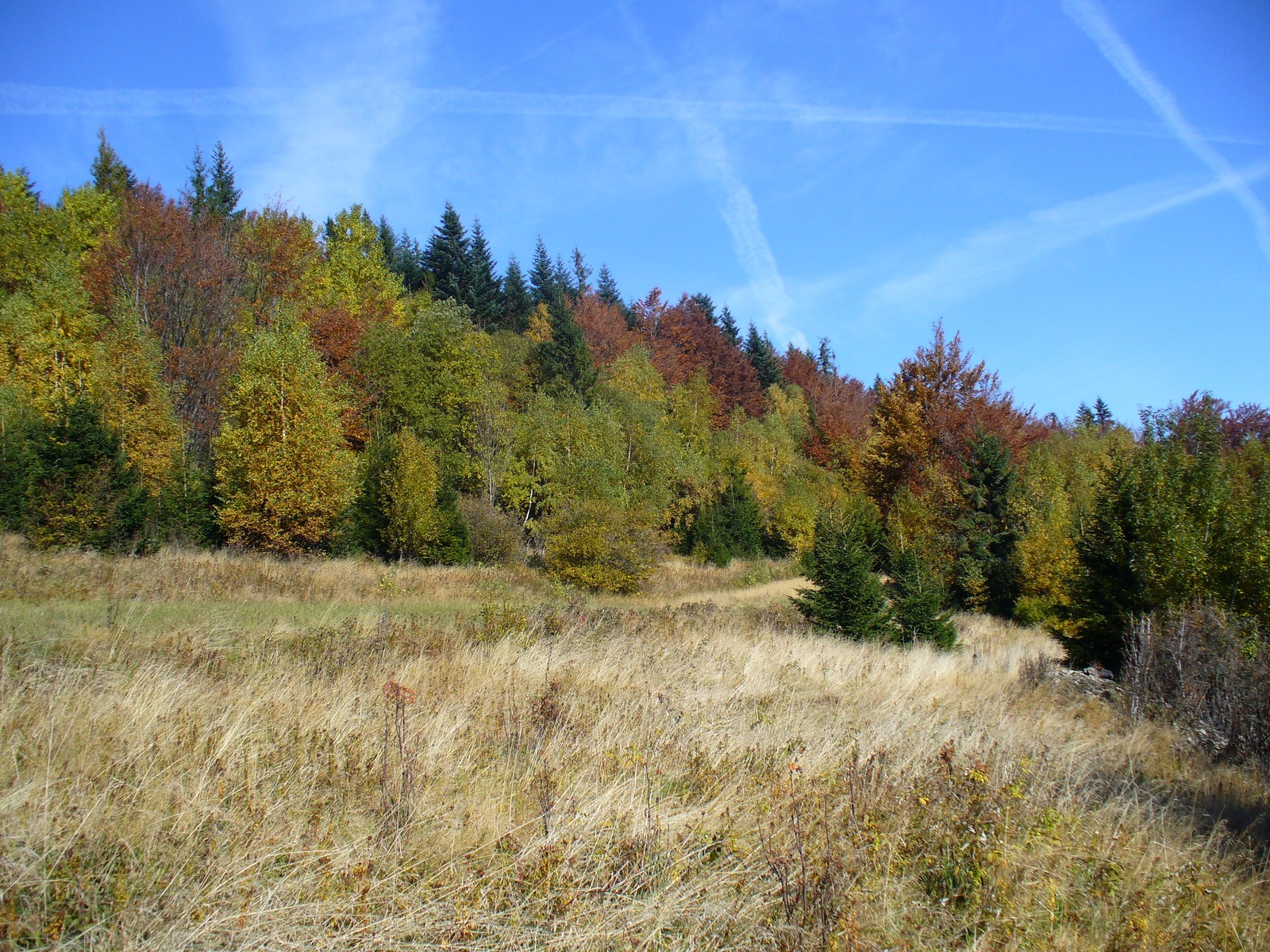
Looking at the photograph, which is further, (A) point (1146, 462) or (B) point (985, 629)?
(B) point (985, 629)

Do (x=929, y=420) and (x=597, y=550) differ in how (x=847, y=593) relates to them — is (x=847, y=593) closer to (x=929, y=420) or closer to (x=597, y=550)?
(x=597, y=550)

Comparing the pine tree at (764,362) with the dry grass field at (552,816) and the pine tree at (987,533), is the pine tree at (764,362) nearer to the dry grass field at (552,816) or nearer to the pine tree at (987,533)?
the pine tree at (987,533)

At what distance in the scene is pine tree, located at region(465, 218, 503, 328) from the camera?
52.5 meters

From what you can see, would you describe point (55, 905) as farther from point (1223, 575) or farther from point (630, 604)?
point (630, 604)

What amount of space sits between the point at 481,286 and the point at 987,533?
39605 mm

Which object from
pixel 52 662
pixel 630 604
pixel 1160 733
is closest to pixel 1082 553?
pixel 1160 733

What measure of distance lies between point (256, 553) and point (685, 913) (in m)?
21.5

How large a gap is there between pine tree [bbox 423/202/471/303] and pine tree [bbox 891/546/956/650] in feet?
144

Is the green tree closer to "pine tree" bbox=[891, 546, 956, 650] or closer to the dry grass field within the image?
the dry grass field

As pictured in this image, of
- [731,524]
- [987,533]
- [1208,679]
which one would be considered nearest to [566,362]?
[731,524]

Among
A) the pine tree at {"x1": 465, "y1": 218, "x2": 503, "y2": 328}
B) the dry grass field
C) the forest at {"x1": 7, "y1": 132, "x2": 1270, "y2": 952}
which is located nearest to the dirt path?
the forest at {"x1": 7, "y1": 132, "x2": 1270, "y2": 952}

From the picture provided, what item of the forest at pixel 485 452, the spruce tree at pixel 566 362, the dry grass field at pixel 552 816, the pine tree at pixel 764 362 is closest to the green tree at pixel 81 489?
the forest at pixel 485 452

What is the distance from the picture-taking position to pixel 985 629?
75.8 feet

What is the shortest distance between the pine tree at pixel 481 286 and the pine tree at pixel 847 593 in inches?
1557
